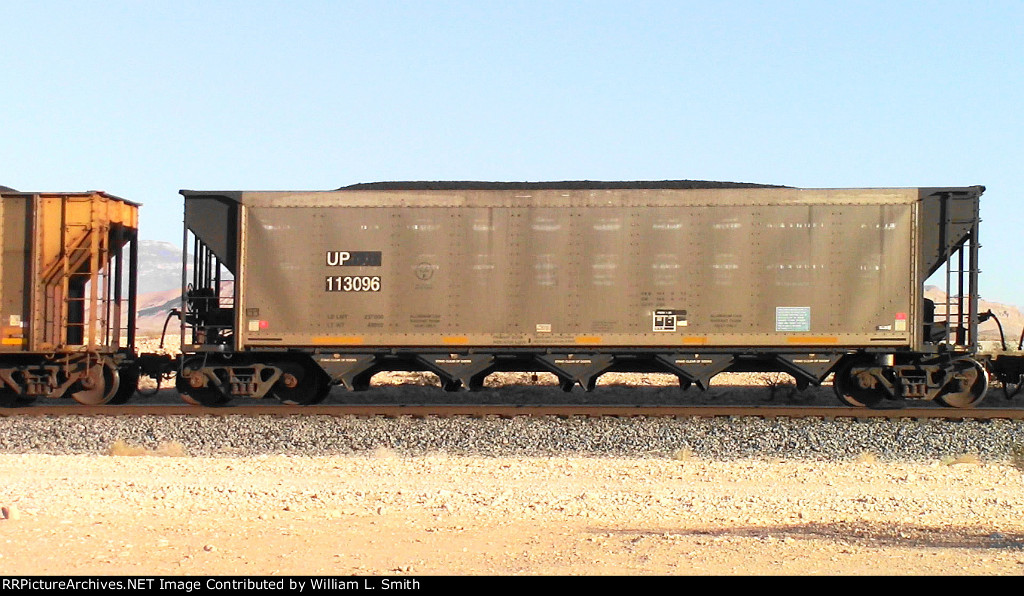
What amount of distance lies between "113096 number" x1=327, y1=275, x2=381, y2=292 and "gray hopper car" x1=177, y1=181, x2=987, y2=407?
26 millimetres

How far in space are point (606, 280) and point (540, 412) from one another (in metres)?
2.23

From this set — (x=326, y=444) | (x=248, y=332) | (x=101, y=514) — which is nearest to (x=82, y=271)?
(x=248, y=332)

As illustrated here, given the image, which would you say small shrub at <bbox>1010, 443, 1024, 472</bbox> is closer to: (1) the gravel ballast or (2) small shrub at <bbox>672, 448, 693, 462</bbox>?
(1) the gravel ballast

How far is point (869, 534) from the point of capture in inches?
261

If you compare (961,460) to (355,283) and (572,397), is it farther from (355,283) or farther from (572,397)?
(355,283)

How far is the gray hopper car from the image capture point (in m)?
14.5

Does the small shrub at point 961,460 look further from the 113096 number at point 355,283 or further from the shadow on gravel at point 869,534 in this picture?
the 113096 number at point 355,283

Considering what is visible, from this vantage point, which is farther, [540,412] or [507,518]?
[540,412]

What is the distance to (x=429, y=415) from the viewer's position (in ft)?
46.0

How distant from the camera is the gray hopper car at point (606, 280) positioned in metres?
14.5

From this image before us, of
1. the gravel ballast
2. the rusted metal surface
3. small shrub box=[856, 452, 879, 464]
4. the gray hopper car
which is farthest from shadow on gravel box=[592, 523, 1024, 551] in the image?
the rusted metal surface

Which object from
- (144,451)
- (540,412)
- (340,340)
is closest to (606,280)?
(540,412)

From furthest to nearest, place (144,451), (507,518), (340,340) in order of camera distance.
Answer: (340,340) → (144,451) → (507,518)
